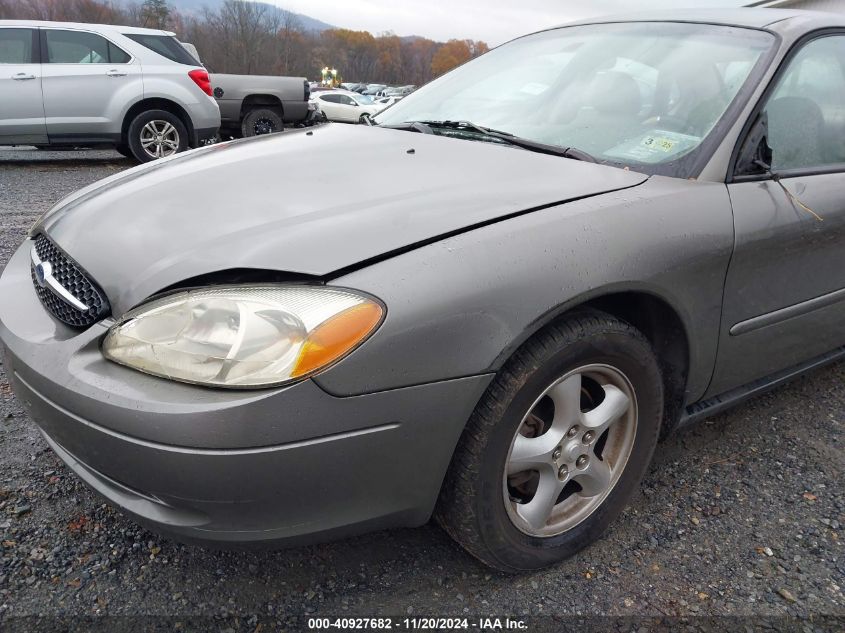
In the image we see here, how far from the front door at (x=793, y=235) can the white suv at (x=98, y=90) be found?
721 centimetres

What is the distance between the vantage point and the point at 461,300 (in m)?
1.36

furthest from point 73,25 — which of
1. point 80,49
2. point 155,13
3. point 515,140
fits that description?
point 155,13

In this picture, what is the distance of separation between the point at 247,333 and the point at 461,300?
44 cm

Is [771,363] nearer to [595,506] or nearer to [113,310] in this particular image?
[595,506]

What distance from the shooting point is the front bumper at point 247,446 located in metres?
1.25

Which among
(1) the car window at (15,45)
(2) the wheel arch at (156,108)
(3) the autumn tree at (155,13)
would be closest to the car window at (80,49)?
(1) the car window at (15,45)

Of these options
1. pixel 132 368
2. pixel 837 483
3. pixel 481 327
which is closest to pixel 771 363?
pixel 837 483

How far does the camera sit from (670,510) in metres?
2.00

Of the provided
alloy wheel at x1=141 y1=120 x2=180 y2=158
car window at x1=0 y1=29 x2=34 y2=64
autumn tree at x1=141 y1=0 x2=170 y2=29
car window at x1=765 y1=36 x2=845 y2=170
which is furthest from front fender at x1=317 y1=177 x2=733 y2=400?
autumn tree at x1=141 y1=0 x2=170 y2=29

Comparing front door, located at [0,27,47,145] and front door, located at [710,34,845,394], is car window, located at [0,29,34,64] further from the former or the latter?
front door, located at [710,34,845,394]

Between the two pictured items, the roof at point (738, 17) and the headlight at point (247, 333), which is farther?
the roof at point (738, 17)

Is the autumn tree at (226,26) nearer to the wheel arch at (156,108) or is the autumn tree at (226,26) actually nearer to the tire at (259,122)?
the tire at (259,122)

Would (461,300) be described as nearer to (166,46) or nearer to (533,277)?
(533,277)

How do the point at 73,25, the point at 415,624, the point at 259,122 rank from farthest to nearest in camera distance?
the point at 259,122
the point at 73,25
the point at 415,624
